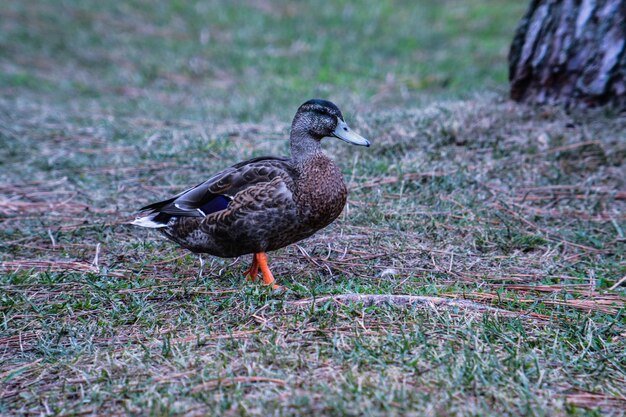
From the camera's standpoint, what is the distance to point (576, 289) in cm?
375

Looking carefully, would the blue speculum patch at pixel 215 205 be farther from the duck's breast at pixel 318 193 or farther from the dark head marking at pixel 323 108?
the dark head marking at pixel 323 108

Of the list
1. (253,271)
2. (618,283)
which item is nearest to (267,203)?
(253,271)

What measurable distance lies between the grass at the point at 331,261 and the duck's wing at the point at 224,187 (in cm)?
36

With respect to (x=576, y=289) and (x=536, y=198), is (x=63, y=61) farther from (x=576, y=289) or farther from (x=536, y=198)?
(x=576, y=289)

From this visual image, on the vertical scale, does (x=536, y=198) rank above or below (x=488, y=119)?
below

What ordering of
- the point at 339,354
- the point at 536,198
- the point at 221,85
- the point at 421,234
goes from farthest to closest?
1. the point at 221,85
2. the point at 536,198
3. the point at 421,234
4. the point at 339,354

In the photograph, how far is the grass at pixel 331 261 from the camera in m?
2.71

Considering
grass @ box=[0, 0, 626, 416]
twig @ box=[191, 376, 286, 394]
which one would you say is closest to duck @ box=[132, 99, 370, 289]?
grass @ box=[0, 0, 626, 416]

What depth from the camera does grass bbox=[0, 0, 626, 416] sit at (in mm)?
2707

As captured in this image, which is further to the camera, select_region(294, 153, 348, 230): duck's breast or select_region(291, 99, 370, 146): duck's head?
select_region(291, 99, 370, 146): duck's head

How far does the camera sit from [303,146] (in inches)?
156

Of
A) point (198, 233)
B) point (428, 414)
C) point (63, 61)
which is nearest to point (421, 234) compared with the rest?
point (198, 233)

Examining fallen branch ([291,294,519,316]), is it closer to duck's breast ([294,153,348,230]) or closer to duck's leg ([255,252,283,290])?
duck's leg ([255,252,283,290])

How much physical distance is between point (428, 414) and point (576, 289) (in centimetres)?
165
